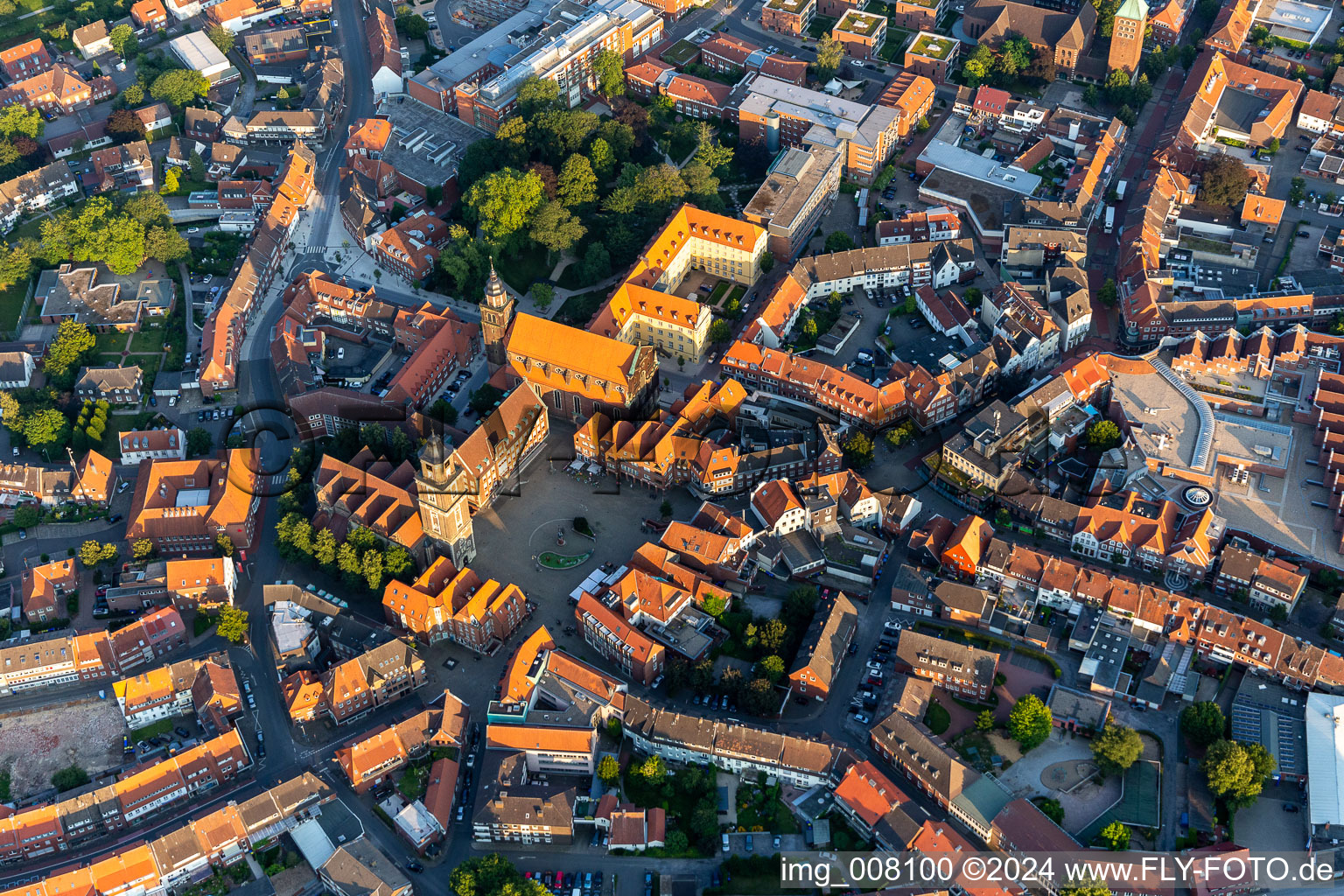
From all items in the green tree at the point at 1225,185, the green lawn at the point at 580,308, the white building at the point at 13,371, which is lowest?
the white building at the point at 13,371

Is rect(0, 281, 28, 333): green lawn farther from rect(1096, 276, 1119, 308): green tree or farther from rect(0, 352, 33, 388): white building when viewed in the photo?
rect(1096, 276, 1119, 308): green tree

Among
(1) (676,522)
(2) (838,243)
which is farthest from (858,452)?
(2) (838,243)

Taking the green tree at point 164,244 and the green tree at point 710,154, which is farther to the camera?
the green tree at point 710,154

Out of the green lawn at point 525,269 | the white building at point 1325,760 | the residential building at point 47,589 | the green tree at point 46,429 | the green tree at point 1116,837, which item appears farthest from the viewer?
the green lawn at point 525,269

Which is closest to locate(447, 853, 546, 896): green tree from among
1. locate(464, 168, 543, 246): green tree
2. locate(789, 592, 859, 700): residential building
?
locate(789, 592, 859, 700): residential building

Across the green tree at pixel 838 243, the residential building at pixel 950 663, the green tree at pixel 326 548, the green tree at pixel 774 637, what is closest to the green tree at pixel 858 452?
the green tree at pixel 774 637

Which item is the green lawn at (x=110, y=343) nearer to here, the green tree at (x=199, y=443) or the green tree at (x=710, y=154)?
the green tree at (x=199, y=443)
